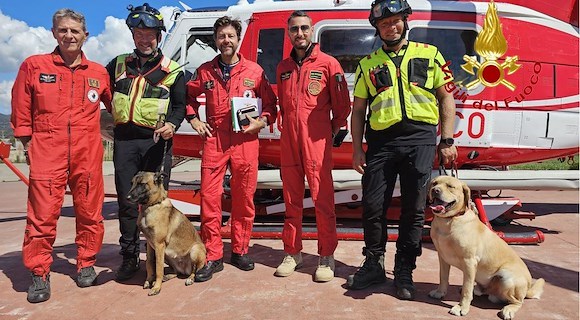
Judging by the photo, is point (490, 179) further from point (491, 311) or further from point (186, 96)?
point (186, 96)

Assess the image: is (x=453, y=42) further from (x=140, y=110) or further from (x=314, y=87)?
(x=140, y=110)

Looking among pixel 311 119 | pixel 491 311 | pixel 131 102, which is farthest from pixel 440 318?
pixel 131 102

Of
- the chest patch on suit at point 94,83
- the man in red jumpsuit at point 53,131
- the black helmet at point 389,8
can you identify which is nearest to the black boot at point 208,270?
the man in red jumpsuit at point 53,131

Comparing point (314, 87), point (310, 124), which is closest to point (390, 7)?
point (314, 87)

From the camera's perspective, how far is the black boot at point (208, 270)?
11.9 ft

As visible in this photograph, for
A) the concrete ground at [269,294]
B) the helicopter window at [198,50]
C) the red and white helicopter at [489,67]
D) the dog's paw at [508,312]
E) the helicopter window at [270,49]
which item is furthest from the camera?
the helicopter window at [198,50]

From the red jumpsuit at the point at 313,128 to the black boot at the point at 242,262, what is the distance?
0.59 m

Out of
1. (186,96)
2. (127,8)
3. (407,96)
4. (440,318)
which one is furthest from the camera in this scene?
(186,96)

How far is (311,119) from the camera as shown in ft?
12.0

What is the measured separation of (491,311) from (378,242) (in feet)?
3.12

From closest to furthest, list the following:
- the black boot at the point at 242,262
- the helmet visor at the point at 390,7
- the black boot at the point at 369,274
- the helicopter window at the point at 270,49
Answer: the helmet visor at the point at 390,7 → the black boot at the point at 369,274 → the black boot at the point at 242,262 → the helicopter window at the point at 270,49

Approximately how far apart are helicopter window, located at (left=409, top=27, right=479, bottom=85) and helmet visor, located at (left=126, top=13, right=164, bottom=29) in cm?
308

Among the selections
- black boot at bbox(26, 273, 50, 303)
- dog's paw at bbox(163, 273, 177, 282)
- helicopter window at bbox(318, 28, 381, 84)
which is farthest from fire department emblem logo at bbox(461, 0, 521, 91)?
black boot at bbox(26, 273, 50, 303)

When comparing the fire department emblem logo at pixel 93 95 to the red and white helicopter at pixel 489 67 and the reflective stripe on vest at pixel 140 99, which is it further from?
the red and white helicopter at pixel 489 67
